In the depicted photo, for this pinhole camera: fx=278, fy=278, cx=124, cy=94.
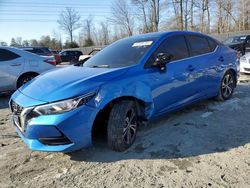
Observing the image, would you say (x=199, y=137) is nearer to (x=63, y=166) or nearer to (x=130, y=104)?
(x=130, y=104)

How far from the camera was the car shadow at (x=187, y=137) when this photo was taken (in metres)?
3.61

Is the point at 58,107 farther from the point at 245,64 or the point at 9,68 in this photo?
the point at 245,64

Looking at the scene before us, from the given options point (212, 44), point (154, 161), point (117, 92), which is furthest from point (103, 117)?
point (212, 44)

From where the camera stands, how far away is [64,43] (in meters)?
62.7

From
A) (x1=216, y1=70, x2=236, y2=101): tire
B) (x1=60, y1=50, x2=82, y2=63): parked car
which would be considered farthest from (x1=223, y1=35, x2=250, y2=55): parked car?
(x1=60, y1=50, x2=82, y2=63): parked car

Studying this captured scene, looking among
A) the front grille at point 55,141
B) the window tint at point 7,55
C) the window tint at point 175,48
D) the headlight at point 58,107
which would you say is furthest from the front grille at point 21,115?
the window tint at point 7,55

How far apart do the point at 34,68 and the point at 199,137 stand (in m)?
5.52

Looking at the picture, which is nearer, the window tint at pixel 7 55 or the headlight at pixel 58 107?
the headlight at pixel 58 107

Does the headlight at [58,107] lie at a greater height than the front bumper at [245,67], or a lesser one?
greater

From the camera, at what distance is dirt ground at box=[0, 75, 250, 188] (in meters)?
3.01

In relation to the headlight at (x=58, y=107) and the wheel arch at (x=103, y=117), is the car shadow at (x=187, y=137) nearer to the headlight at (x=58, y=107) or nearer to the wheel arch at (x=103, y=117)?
the wheel arch at (x=103, y=117)

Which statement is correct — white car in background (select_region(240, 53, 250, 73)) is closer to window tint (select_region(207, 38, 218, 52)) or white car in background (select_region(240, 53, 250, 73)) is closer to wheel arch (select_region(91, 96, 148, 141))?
window tint (select_region(207, 38, 218, 52))

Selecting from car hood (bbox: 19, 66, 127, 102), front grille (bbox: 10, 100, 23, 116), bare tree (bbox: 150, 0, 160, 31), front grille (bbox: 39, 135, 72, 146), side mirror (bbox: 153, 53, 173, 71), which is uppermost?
bare tree (bbox: 150, 0, 160, 31)

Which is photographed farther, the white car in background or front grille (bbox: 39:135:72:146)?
the white car in background
